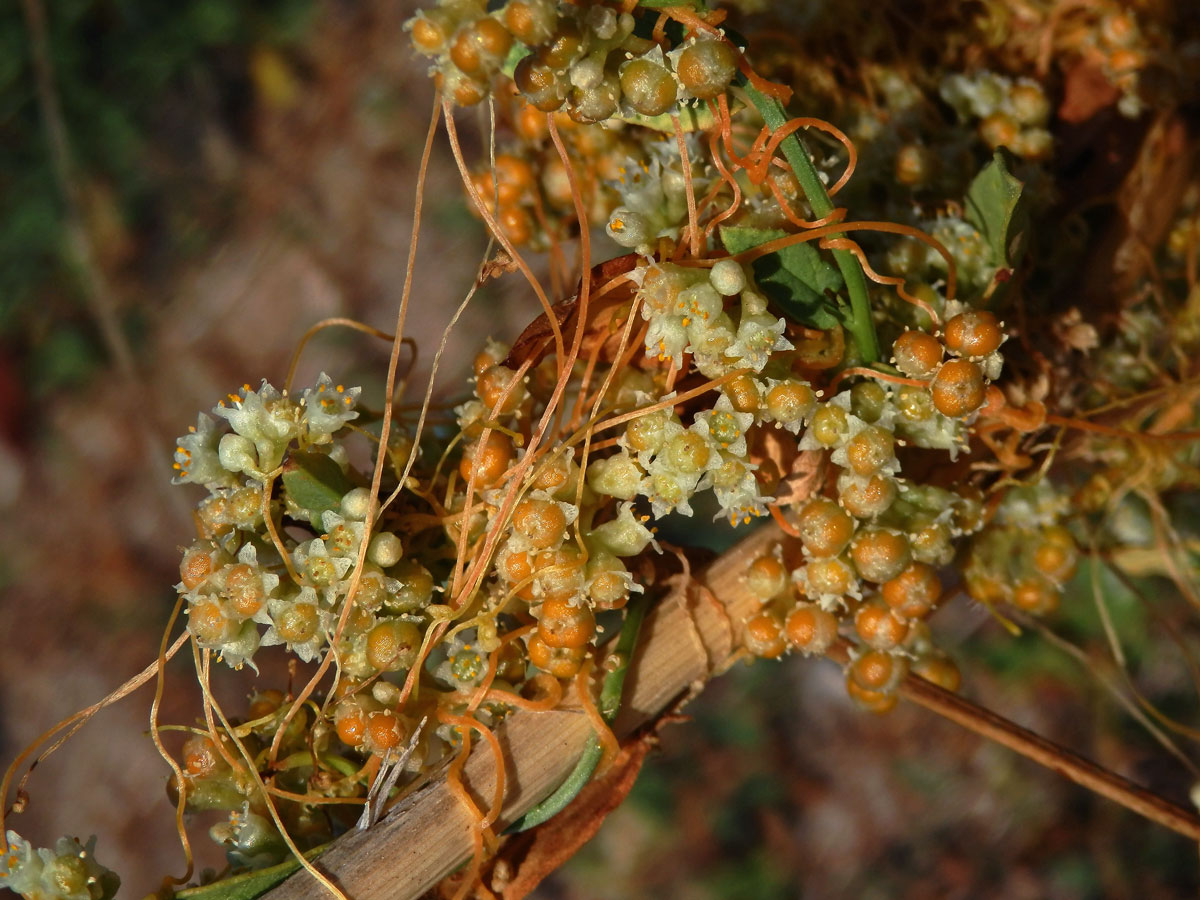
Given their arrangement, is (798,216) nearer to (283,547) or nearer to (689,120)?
(689,120)

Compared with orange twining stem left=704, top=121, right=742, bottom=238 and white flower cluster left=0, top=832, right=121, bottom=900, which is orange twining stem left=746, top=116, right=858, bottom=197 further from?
white flower cluster left=0, top=832, right=121, bottom=900

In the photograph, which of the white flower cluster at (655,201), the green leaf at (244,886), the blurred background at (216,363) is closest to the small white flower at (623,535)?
the white flower cluster at (655,201)

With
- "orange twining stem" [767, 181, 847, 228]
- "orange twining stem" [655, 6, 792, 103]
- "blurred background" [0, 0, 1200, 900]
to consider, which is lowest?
"blurred background" [0, 0, 1200, 900]

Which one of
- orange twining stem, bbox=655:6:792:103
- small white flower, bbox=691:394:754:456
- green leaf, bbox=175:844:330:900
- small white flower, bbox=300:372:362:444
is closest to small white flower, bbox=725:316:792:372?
small white flower, bbox=691:394:754:456

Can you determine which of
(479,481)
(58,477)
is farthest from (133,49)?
(479,481)

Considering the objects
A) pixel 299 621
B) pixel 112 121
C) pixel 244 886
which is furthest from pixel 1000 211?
pixel 112 121

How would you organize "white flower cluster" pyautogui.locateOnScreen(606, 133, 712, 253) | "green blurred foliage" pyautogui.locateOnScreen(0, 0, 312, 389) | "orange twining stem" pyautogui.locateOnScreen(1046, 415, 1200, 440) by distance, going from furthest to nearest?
1. "green blurred foliage" pyautogui.locateOnScreen(0, 0, 312, 389)
2. "orange twining stem" pyautogui.locateOnScreen(1046, 415, 1200, 440)
3. "white flower cluster" pyautogui.locateOnScreen(606, 133, 712, 253)

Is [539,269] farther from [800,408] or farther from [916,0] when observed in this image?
[800,408]
